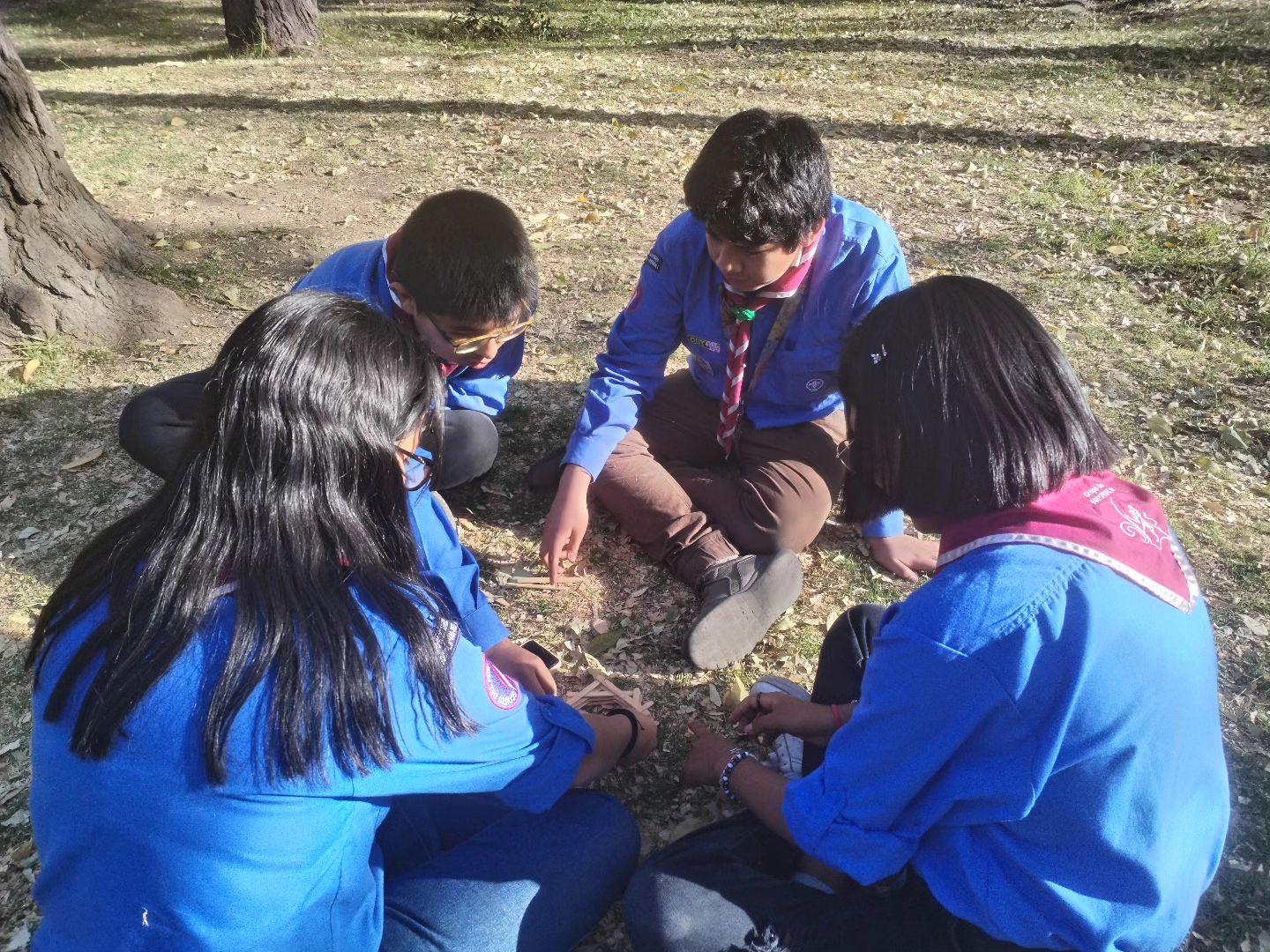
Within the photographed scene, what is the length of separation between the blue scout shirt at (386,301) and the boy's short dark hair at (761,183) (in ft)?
2.81

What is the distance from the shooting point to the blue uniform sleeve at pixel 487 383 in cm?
309

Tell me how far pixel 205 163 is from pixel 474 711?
5.43 metres

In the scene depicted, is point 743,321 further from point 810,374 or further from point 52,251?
point 52,251

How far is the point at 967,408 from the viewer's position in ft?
4.79

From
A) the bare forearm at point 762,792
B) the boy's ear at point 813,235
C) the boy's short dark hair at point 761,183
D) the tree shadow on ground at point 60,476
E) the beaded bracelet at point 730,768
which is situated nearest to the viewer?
the bare forearm at point 762,792

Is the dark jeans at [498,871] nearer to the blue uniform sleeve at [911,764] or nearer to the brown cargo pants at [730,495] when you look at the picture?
the blue uniform sleeve at [911,764]

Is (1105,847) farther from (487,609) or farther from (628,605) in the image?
(628,605)

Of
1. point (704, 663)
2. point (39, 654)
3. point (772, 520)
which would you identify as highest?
point (39, 654)

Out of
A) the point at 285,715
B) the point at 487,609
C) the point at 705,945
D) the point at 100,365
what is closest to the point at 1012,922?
the point at 705,945

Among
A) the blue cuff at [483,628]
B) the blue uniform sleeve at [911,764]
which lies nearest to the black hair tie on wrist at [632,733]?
the blue cuff at [483,628]

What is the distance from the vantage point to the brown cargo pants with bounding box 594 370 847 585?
2.85 m

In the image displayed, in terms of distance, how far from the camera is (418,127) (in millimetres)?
6555

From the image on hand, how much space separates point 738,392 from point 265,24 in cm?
756

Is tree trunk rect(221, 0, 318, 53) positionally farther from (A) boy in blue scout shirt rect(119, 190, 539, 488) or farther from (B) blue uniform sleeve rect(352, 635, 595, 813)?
(B) blue uniform sleeve rect(352, 635, 595, 813)
